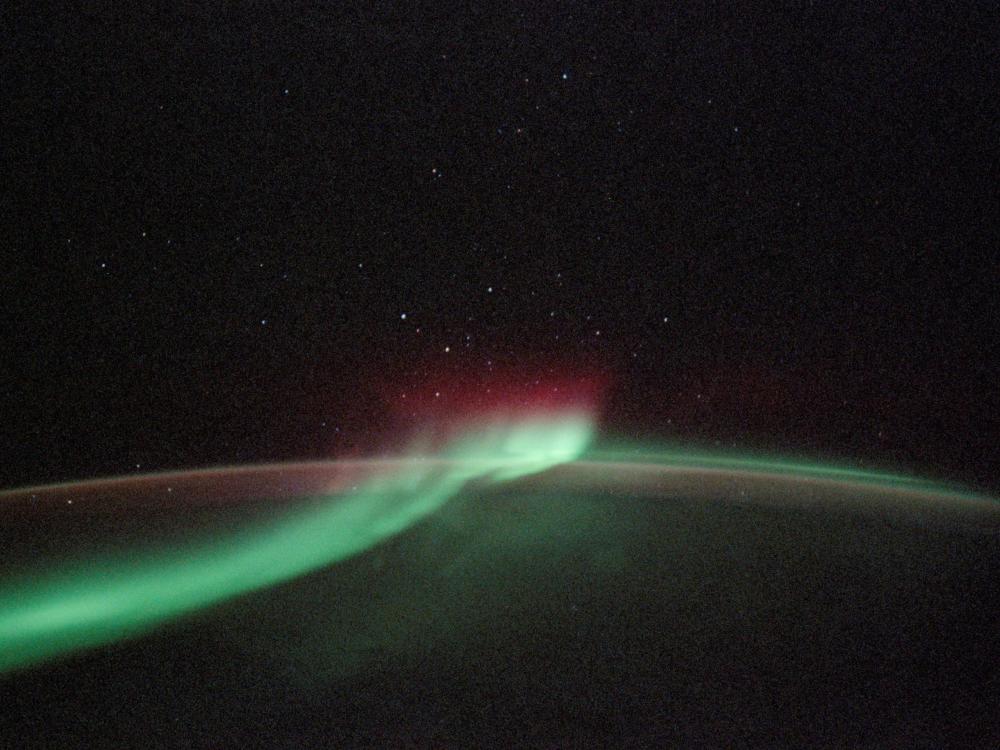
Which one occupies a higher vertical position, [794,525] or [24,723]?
[794,525]

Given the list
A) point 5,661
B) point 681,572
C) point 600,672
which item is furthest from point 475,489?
point 5,661

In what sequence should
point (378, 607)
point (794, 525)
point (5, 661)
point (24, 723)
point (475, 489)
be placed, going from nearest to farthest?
point (24, 723) → point (5, 661) → point (378, 607) → point (794, 525) → point (475, 489)

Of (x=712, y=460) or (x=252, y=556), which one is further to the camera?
(x=712, y=460)

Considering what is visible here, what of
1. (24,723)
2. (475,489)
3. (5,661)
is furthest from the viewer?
(475,489)

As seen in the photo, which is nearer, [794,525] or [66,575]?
[66,575]

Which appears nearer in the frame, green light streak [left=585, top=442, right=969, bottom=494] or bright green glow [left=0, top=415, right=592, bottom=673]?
bright green glow [left=0, top=415, right=592, bottom=673]

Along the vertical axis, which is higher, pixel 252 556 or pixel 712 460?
pixel 712 460

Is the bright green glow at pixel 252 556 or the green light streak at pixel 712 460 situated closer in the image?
the bright green glow at pixel 252 556

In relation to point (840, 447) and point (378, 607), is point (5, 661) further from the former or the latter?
point (840, 447)
